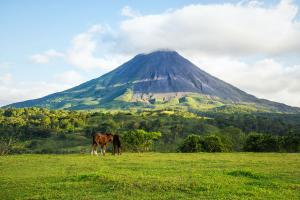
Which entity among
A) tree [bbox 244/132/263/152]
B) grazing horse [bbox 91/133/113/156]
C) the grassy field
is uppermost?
grazing horse [bbox 91/133/113/156]

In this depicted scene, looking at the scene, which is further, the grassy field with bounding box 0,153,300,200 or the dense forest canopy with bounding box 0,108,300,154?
the dense forest canopy with bounding box 0,108,300,154

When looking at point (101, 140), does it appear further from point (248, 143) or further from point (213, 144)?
point (248, 143)

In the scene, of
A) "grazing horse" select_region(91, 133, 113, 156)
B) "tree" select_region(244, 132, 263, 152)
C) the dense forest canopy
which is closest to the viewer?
"grazing horse" select_region(91, 133, 113, 156)

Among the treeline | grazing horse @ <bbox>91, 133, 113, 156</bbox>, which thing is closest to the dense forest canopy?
the treeline

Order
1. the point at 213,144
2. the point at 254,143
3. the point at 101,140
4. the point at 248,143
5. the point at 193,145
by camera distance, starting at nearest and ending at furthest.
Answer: the point at 101,140 → the point at 213,144 → the point at 193,145 → the point at 254,143 → the point at 248,143

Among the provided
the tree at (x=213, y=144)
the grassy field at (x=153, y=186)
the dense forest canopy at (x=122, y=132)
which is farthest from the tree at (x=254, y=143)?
the grassy field at (x=153, y=186)

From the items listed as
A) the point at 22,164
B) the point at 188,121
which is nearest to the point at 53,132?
the point at 188,121

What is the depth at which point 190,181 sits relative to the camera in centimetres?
1377

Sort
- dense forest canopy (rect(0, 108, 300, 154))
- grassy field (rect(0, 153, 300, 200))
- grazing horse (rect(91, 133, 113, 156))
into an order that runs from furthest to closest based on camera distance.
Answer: dense forest canopy (rect(0, 108, 300, 154)), grazing horse (rect(91, 133, 113, 156)), grassy field (rect(0, 153, 300, 200))

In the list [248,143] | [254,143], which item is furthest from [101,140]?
[248,143]

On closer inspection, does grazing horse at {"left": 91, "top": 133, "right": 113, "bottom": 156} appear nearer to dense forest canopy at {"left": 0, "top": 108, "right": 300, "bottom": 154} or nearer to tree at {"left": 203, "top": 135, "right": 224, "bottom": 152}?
tree at {"left": 203, "top": 135, "right": 224, "bottom": 152}

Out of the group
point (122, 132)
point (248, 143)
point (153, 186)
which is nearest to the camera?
point (153, 186)

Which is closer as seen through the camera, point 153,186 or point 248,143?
point 153,186

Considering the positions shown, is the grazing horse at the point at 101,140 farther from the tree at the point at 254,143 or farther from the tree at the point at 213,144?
the tree at the point at 254,143
